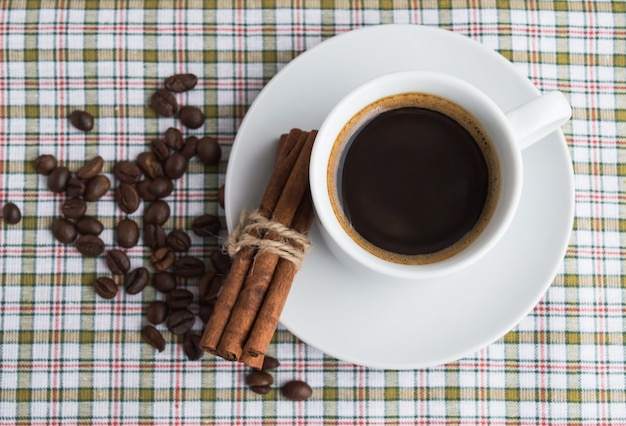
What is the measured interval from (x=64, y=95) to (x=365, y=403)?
0.84m

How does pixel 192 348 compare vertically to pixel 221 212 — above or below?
below

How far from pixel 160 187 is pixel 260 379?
40 centimetres

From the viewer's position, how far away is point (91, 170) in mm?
1358

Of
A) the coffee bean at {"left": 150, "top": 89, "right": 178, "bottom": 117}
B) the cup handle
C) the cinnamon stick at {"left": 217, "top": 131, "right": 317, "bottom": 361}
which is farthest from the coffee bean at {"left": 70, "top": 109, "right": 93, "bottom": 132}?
the cup handle

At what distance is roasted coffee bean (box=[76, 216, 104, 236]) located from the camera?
1.36 meters

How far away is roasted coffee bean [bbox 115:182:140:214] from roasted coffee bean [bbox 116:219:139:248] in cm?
3

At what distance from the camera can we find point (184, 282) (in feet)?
4.52

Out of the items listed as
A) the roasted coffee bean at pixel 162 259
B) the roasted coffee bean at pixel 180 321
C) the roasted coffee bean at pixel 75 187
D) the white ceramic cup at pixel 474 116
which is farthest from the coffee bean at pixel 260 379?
the roasted coffee bean at pixel 75 187

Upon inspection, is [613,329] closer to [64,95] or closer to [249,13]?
[249,13]

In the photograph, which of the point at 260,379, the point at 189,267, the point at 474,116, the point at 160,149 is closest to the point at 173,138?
the point at 160,149

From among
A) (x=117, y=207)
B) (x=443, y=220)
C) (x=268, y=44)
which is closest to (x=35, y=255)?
(x=117, y=207)

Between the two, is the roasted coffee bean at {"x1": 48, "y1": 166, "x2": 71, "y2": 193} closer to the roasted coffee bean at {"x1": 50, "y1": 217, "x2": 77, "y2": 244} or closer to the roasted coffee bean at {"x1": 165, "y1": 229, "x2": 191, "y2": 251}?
the roasted coffee bean at {"x1": 50, "y1": 217, "x2": 77, "y2": 244}

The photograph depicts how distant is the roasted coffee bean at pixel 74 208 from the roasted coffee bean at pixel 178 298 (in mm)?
231

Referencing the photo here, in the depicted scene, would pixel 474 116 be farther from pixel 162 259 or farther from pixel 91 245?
pixel 91 245
